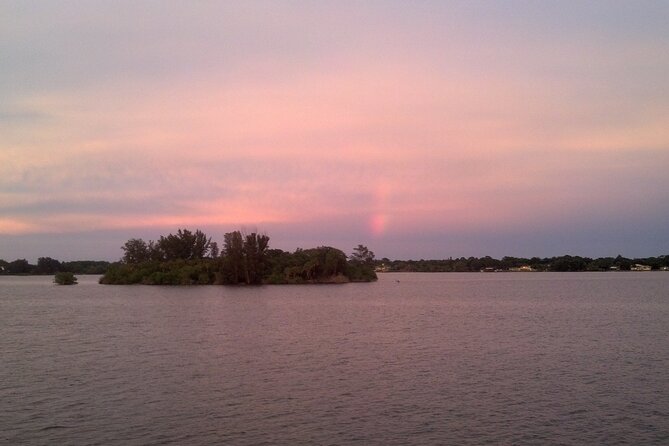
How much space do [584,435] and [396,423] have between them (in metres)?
5.80

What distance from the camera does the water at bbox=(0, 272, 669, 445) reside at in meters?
19.6

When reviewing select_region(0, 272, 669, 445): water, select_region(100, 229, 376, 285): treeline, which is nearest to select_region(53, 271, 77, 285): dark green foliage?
select_region(100, 229, 376, 285): treeline

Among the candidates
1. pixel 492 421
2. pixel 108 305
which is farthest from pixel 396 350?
pixel 108 305

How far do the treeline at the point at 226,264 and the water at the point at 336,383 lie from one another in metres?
79.3

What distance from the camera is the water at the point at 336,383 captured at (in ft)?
64.4

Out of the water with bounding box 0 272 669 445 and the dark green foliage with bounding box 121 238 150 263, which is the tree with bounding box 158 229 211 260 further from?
the water with bounding box 0 272 669 445

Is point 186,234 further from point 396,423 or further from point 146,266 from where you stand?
point 396,423

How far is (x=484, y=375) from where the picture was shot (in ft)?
92.4

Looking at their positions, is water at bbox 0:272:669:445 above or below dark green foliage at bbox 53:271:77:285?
below

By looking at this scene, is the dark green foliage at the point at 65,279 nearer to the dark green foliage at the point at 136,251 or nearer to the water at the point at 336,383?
the dark green foliage at the point at 136,251

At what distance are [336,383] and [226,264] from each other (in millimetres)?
107162

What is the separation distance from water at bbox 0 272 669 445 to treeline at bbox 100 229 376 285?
79.3 metres

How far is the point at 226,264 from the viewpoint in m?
131

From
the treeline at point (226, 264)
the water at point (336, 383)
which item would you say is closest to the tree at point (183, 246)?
the treeline at point (226, 264)
